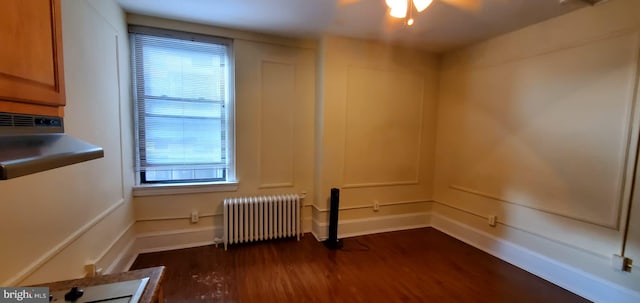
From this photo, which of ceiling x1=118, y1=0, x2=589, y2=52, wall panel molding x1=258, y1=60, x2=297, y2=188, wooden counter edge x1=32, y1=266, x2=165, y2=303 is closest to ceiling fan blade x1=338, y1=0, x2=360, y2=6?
ceiling x1=118, y1=0, x2=589, y2=52

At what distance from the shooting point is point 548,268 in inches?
97.4

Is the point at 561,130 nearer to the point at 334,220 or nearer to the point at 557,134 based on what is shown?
the point at 557,134

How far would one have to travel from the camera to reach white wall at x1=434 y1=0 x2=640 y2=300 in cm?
207

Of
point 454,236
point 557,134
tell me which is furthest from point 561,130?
point 454,236

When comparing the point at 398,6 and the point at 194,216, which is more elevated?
the point at 398,6

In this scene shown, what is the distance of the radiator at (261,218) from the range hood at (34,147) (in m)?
1.97

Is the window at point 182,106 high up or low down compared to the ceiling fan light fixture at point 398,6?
down

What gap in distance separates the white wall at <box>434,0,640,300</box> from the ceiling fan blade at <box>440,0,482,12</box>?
86 cm

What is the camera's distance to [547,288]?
2.35 m

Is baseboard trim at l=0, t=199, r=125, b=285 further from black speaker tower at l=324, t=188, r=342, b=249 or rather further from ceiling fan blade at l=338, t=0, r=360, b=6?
ceiling fan blade at l=338, t=0, r=360, b=6

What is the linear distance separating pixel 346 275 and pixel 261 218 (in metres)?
1.18

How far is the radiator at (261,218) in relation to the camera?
2.92 m

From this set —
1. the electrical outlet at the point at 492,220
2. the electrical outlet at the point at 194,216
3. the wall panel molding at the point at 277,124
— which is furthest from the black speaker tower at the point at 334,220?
the electrical outlet at the point at 492,220

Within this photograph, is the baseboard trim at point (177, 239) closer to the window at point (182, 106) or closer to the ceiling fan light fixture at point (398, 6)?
the window at point (182, 106)
